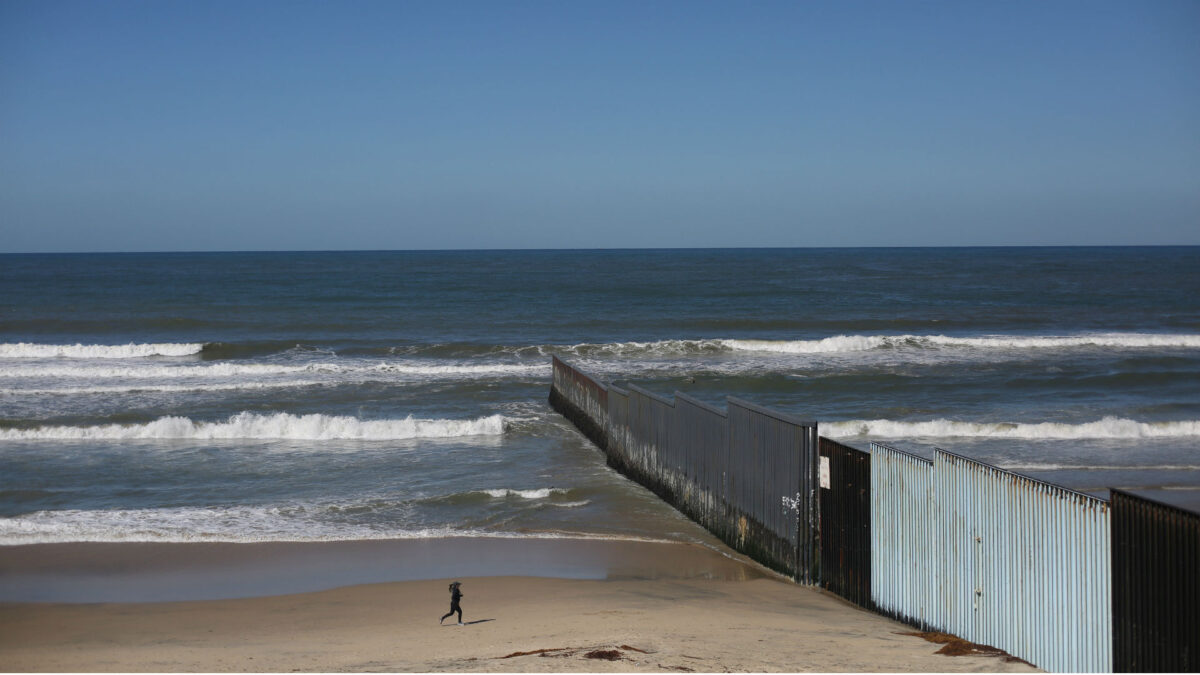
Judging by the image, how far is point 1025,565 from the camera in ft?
24.7

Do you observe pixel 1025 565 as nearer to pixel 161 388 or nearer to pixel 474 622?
pixel 474 622

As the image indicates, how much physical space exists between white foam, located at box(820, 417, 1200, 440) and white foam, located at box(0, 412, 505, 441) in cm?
736

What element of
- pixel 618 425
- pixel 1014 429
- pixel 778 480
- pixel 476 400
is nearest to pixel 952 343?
pixel 1014 429

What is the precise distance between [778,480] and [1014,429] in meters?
9.95

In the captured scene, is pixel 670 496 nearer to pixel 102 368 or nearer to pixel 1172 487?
pixel 1172 487

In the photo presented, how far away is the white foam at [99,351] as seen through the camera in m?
34.4

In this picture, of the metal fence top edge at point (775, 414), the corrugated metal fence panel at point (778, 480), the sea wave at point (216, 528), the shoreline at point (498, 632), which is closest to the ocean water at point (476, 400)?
the sea wave at point (216, 528)

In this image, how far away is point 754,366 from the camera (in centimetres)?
3000

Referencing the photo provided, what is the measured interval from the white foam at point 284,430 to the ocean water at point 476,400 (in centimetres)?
6

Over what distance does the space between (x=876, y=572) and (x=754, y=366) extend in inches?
817

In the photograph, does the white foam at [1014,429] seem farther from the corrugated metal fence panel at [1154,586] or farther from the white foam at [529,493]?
the corrugated metal fence panel at [1154,586]

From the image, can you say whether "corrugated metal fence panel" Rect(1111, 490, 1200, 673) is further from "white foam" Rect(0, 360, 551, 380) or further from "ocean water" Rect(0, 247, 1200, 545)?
"white foam" Rect(0, 360, 551, 380)

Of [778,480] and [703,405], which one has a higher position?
[703,405]

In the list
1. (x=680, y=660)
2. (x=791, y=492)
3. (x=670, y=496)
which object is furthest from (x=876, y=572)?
(x=670, y=496)
